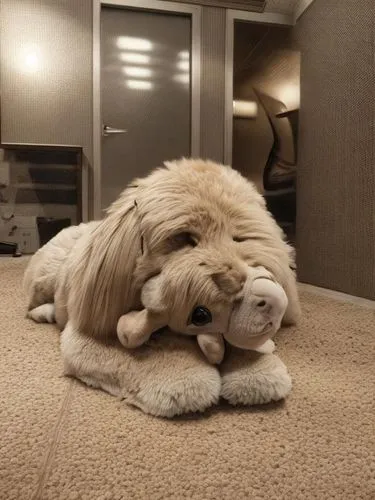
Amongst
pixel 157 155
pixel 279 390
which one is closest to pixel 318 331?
pixel 279 390

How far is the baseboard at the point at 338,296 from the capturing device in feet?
4.42

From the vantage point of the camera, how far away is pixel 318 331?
1.03 metres

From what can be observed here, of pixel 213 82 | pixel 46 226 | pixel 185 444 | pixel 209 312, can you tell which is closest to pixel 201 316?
pixel 209 312

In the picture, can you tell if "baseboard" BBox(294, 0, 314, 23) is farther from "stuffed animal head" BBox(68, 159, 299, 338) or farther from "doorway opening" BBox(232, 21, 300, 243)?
"stuffed animal head" BBox(68, 159, 299, 338)

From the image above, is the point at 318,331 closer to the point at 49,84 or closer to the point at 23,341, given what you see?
the point at 23,341

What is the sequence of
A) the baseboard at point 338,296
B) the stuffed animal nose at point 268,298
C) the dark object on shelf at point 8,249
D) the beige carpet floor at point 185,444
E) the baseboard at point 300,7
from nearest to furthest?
the beige carpet floor at point 185,444 → the stuffed animal nose at point 268,298 → the baseboard at point 338,296 → the baseboard at point 300,7 → the dark object on shelf at point 8,249

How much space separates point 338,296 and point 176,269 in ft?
3.49

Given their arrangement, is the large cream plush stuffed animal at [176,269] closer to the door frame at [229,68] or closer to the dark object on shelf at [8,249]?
the dark object on shelf at [8,249]

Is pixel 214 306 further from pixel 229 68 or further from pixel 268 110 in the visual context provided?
pixel 229 68

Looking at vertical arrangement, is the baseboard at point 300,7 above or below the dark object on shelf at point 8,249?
above

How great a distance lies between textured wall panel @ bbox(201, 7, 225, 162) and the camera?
8.12 feet

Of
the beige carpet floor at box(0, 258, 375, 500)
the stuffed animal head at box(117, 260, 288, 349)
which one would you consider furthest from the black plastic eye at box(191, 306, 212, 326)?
the beige carpet floor at box(0, 258, 375, 500)

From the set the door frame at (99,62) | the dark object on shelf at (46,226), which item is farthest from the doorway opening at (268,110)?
the dark object on shelf at (46,226)

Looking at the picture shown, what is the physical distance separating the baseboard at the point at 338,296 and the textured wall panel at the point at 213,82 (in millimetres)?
1092
